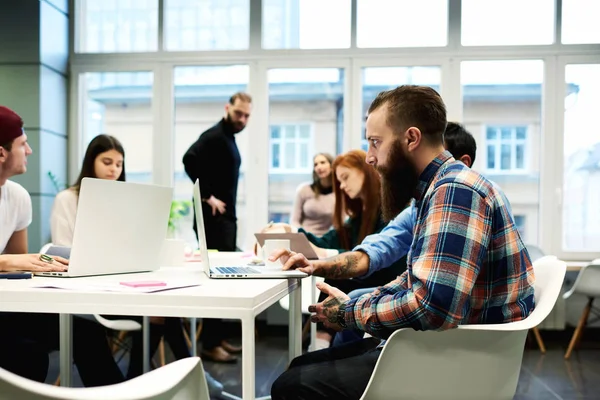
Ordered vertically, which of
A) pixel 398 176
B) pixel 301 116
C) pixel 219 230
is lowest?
pixel 219 230

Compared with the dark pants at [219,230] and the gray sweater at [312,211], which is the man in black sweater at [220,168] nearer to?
the dark pants at [219,230]

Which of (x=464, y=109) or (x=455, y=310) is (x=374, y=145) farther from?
(x=464, y=109)

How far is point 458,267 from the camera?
4.18ft

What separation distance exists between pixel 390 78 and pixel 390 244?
3.40 m

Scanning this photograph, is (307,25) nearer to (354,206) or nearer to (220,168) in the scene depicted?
(220,168)

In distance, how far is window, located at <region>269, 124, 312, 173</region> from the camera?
5.41 metres

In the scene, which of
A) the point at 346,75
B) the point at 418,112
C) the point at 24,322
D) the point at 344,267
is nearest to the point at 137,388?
the point at 418,112

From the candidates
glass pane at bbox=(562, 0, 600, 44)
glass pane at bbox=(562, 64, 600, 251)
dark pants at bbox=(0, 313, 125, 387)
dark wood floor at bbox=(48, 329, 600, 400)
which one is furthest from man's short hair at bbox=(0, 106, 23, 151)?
glass pane at bbox=(562, 0, 600, 44)

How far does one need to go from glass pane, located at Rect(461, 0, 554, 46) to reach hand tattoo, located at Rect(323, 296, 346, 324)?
166 inches

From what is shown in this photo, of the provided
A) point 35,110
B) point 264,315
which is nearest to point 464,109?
point 264,315

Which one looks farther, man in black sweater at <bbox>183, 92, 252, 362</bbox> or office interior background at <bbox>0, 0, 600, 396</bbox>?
office interior background at <bbox>0, 0, 600, 396</bbox>

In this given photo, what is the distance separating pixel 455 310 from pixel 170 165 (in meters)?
4.44

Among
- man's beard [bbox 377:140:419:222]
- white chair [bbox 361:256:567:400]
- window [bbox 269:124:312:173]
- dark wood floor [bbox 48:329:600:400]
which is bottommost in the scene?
dark wood floor [bbox 48:329:600:400]

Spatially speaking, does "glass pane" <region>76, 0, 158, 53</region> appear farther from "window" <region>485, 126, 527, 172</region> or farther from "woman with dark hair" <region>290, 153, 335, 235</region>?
"window" <region>485, 126, 527, 172</region>
